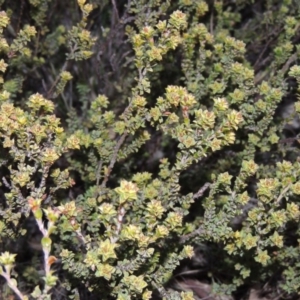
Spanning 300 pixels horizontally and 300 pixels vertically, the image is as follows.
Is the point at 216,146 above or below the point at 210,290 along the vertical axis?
above

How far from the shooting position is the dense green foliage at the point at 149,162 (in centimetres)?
172

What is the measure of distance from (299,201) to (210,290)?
0.63 metres

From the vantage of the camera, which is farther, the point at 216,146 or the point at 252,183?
the point at 252,183

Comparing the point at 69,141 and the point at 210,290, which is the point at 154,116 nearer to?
the point at 69,141

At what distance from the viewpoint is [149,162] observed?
2.59 meters

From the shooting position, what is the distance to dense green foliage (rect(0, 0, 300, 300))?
172 cm

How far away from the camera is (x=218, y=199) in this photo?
232 cm

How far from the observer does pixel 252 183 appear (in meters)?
2.53

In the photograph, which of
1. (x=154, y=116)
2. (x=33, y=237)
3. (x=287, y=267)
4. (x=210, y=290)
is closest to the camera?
(x=154, y=116)

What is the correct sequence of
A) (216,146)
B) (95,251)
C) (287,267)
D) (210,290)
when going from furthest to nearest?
(210,290) < (287,267) < (216,146) < (95,251)

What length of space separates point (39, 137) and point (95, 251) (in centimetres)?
40

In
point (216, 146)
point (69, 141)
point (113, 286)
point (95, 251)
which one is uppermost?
point (216, 146)

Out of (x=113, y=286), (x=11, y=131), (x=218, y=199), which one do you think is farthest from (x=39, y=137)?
(x=218, y=199)

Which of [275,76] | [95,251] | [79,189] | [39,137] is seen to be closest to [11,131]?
[39,137]
